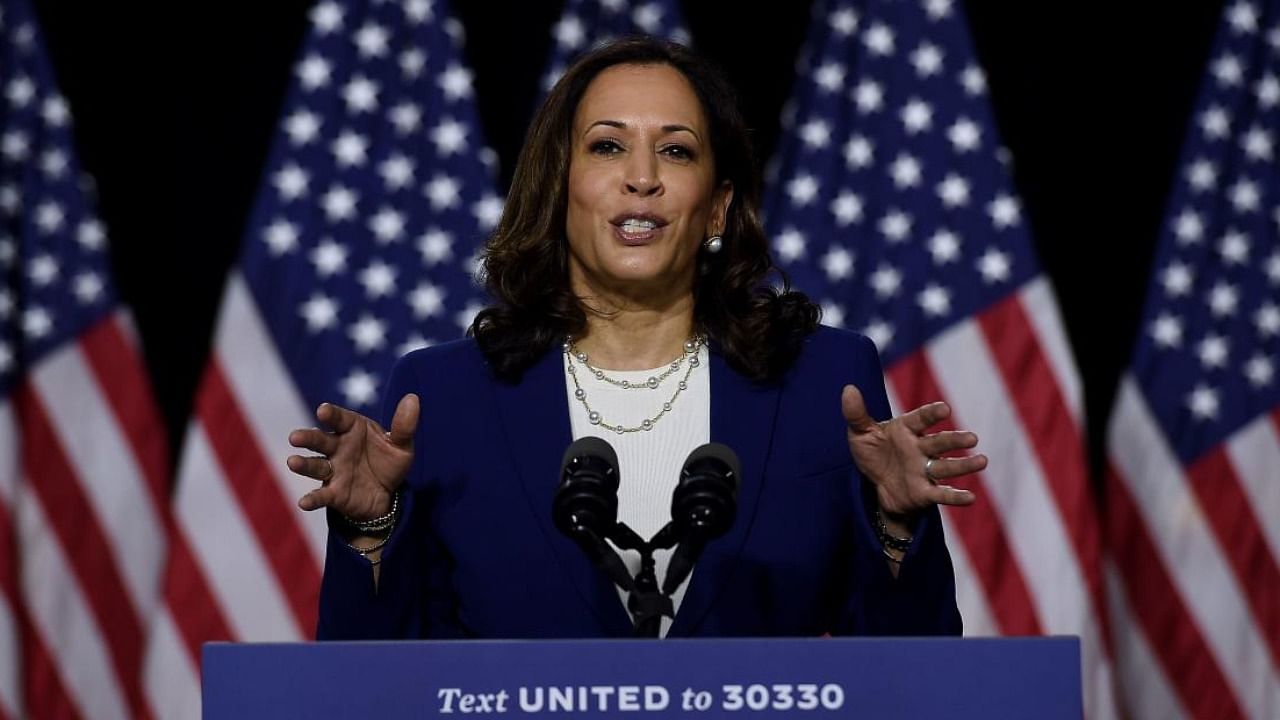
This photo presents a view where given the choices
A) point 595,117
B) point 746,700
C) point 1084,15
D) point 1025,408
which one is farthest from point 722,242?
point 1084,15

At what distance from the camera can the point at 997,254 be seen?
12.5 ft

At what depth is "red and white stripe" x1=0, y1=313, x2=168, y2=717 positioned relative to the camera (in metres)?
3.69

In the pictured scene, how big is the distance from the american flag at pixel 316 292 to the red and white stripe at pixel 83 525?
0.18 meters

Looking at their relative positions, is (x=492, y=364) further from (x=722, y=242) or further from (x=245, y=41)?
(x=245, y=41)

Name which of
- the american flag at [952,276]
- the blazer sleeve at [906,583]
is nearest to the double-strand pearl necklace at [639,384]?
the blazer sleeve at [906,583]

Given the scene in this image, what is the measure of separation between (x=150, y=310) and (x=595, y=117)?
2424mm

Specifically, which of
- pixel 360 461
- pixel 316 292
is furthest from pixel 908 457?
pixel 316 292

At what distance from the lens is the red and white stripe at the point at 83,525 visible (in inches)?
145

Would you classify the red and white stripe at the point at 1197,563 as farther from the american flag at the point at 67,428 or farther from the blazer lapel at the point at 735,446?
the american flag at the point at 67,428

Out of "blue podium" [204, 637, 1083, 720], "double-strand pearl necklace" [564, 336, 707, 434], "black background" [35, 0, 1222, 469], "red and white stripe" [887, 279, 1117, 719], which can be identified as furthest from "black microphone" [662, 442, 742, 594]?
"black background" [35, 0, 1222, 469]

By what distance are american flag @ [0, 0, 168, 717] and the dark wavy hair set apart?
6.76 feet

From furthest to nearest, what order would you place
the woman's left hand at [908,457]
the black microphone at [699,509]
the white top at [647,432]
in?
1. the white top at [647,432]
2. the woman's left hand at [908,457]
3. the black microphone at [699,509]

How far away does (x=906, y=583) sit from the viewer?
→ 5.01 ft

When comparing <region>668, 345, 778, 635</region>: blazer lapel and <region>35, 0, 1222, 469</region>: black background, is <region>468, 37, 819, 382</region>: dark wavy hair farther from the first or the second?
<region>35, 0, 1222, 469</region>: black background
